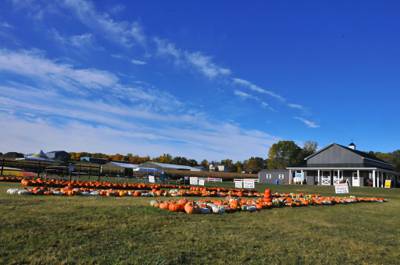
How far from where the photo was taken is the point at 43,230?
6.25 m

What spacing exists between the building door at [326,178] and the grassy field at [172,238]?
41.8m

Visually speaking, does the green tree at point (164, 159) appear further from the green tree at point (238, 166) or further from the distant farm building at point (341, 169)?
the distant farm building at point (341, 169)

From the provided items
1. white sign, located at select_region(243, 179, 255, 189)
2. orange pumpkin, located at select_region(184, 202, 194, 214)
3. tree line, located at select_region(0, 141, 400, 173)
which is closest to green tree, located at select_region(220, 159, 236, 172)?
tree line, located at select_region(0, 141, 400, 173)

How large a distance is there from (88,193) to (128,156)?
433 ft

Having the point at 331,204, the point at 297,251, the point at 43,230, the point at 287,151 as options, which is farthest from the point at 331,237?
the point at 287,151

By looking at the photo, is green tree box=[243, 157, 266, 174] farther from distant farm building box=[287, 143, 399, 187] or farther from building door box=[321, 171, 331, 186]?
building door box=[321, 171, 331, 186]

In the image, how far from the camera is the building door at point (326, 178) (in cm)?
4916

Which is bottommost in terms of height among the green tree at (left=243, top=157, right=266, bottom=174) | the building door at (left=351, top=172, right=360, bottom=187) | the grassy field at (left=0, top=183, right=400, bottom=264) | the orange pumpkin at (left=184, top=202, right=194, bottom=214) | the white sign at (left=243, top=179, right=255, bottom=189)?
the grassy field at (left=0, top=183, right=400, bottom=264)

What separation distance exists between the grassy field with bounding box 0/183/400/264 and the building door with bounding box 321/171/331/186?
4179 cm

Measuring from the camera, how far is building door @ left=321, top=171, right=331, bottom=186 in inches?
1936

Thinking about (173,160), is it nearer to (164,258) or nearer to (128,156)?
(128,156)

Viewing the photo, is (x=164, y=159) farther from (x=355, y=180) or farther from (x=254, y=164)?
(x=355, y=180)

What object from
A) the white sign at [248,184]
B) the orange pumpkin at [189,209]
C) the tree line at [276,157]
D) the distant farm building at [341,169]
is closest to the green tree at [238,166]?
the tree line at [276,157]

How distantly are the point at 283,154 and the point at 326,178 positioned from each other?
60.9 m
